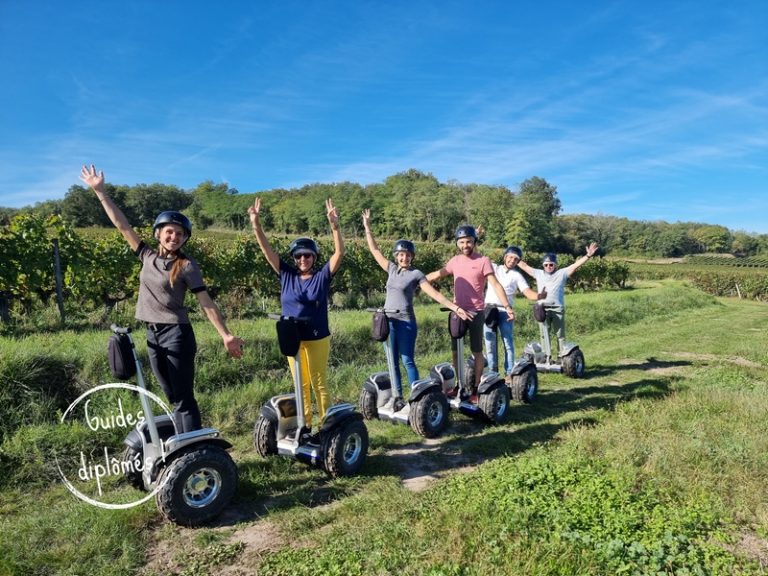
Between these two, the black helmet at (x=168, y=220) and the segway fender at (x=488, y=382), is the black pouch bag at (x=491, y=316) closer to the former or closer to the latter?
the segway fender at (x=488, y=382)

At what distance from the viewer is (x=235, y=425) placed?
18.9 ft

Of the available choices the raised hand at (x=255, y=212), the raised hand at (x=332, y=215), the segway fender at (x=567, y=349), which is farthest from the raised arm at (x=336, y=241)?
the segway fender at (x=567, y=349)

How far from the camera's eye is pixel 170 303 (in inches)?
142

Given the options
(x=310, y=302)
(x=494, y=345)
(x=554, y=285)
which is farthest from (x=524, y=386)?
(x=310, y=302)

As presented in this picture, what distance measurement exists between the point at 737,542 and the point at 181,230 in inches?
180

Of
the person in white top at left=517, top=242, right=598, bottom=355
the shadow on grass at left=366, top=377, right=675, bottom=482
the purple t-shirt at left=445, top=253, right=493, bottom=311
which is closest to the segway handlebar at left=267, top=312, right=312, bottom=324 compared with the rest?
the shadow on grass at left=366, top=377, right=675, bottom=482

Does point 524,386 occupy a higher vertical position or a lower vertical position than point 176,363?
lower

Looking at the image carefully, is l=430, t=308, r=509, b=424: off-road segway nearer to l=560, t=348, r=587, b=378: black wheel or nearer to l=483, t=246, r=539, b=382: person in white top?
l=483, t=246, r=539, b=382: person in white top

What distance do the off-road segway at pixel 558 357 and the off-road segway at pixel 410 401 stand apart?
3.28 meters

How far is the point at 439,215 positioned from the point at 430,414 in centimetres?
7357

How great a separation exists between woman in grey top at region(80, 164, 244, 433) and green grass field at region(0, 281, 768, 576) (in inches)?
36.8

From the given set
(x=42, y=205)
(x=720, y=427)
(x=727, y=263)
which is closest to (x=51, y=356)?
(x=720, y=427)

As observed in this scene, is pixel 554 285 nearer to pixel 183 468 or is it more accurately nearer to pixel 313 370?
pixel 313 370

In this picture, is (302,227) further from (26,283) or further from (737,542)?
(737,542)
